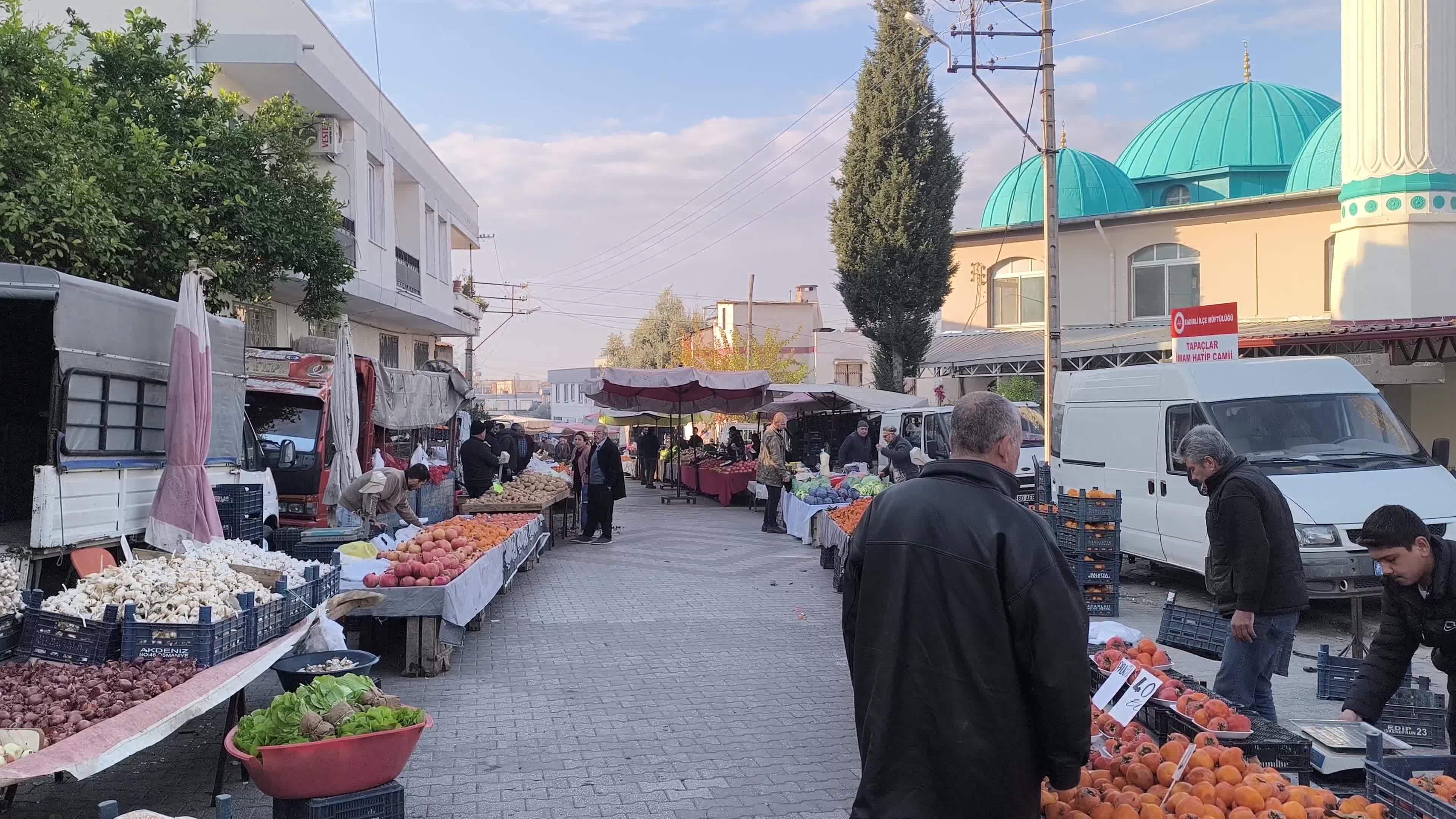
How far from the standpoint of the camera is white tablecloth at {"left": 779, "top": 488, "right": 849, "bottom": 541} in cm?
1568

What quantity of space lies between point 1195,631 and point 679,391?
61.8 ft

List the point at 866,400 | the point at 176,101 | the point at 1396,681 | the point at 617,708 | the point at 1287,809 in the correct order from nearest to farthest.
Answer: the point at 1287,809, the point at 1396,681, the point at 617,708, the point at 176,101, the point at 866,400

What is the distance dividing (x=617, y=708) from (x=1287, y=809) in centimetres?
471

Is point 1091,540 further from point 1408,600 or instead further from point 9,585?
point 9,585

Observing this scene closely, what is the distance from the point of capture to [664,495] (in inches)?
1032

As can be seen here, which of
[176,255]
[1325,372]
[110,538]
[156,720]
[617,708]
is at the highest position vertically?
[176,255]

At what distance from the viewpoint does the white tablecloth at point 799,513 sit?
15680 millimetres

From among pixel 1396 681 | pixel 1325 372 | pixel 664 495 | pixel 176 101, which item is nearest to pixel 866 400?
pixel 664 495

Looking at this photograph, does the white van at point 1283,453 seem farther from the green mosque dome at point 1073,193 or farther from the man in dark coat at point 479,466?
the green mosque dome at point 1073,193

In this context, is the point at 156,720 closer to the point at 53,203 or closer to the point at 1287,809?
the point at 1287,809

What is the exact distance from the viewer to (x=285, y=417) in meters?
12.8

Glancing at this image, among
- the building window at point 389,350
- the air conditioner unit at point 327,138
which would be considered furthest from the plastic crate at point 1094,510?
the building window at point 389,350

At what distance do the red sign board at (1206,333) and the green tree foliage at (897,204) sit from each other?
17.6 meters

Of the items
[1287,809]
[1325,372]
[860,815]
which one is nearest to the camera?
[860,815]
